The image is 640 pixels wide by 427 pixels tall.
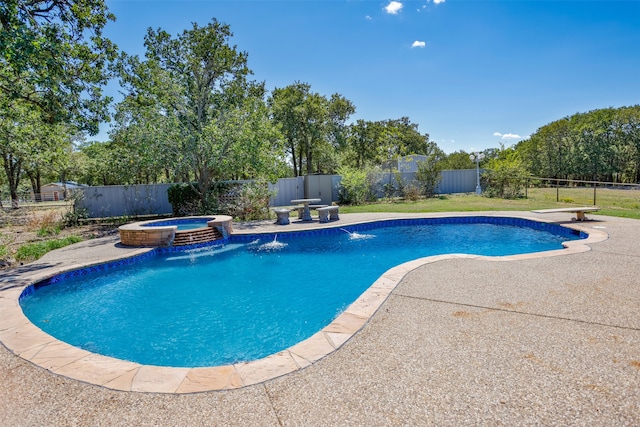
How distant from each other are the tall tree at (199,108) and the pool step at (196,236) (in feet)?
10.8

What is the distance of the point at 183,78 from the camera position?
41.0ft

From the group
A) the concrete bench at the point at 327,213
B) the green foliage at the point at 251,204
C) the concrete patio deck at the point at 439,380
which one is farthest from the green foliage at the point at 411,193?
the concrete patio deck at the point at 439,380

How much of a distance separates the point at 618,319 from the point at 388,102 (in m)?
21.6

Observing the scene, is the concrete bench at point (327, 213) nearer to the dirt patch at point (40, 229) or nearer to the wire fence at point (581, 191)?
the dirt patch at point (40, 229)

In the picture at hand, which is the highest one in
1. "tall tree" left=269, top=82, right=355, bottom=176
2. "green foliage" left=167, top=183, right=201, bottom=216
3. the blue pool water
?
"tall tree" left=269, top=82, right=355, bottom=176

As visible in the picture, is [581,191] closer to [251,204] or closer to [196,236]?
[251,204]

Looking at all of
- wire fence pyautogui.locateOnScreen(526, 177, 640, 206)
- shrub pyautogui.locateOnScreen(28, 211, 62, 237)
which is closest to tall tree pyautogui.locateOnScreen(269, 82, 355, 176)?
shrub pyautogui.locateOnScreen(28, 211, 62, 237)

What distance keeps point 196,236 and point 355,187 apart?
31.5ft

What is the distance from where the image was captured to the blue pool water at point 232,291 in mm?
3916

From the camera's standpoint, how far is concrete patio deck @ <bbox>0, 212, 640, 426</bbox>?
2021 mm

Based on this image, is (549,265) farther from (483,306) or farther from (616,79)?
(616,79)

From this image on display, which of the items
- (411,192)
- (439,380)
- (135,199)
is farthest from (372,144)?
(439,380)

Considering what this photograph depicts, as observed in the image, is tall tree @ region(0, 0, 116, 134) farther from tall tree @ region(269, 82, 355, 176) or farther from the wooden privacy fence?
tall tree @ region(269, 82, 355, 176)

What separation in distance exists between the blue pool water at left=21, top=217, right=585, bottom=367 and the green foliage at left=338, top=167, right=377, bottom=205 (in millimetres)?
6780
